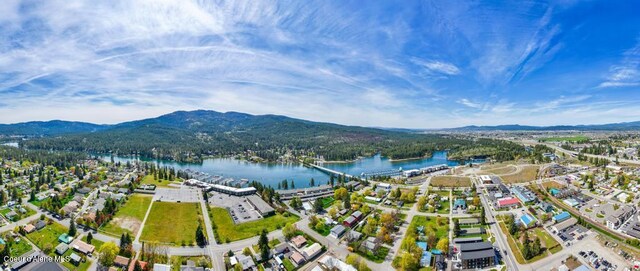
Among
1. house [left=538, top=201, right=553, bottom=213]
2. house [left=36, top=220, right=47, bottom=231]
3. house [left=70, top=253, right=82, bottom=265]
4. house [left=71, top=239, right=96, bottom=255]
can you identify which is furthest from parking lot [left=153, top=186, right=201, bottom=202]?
house [left=538, top=201, right=553, bottom=213]

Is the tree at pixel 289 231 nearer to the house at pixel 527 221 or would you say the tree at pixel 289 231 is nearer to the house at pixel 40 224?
the house at pixel 527 221

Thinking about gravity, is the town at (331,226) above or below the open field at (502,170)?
below

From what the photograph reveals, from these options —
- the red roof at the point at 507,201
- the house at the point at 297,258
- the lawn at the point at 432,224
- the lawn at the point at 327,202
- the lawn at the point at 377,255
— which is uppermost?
the red roof at the point at 507,201

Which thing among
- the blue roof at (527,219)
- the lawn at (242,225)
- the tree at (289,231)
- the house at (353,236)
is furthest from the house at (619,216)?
the lawn at (242,225)

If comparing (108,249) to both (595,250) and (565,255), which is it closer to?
(565,255)

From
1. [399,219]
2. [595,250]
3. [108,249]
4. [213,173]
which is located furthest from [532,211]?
[213,173]

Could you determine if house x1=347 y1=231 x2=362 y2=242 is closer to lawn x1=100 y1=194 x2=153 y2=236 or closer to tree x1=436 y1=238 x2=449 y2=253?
tree x1=436 y1=238 x2=449 y2=253

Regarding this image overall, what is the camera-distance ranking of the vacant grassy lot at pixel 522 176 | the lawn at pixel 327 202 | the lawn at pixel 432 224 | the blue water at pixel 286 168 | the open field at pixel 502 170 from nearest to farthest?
1. the lawn at pixel 432 224
2. the lawn at pixel 327 202
3. the vacant grassy lot at pixel 522 176
4. the open field at pixel 502 170
5. the blue water at pixel 286 168

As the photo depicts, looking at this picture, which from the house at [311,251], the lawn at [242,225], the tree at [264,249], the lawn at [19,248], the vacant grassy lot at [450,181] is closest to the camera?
the tree at [264,249]
